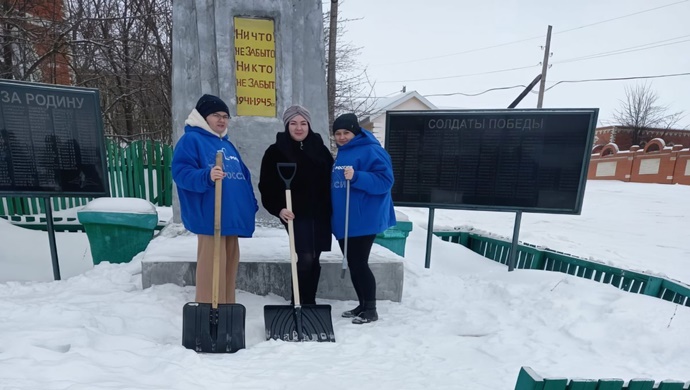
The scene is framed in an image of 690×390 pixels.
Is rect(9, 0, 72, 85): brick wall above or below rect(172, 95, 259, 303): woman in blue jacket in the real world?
above

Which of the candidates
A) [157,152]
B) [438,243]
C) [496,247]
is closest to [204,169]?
[438,243]

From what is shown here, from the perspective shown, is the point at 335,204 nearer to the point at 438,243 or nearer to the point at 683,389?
the point at 683,389

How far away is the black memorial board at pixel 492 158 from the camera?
4.24 meters

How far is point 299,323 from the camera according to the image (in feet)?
9.34

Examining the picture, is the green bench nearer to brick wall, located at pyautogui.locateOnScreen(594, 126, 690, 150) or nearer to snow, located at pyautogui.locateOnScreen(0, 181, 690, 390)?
snow, located at pyautogui.locateOnScreen(0, 181, 690, 390)

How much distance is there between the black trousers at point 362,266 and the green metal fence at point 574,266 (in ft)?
10.5

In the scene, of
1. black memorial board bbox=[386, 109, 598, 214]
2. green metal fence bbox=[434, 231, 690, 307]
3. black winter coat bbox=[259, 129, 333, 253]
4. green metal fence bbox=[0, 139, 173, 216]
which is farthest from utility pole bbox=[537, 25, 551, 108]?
black winter coat bbox=[259, 129, 333, 253]

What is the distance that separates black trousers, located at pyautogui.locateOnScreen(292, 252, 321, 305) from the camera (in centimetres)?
307

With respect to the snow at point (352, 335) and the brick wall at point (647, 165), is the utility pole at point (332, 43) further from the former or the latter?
the brick wall at point (647, 165)

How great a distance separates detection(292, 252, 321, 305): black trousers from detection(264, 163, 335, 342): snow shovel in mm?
103

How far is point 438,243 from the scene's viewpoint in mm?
6352

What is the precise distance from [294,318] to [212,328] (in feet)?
1.98

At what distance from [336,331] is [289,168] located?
53.8 inches

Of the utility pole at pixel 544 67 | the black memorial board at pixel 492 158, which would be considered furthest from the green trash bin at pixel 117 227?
the utility pole at pixel 544 67
